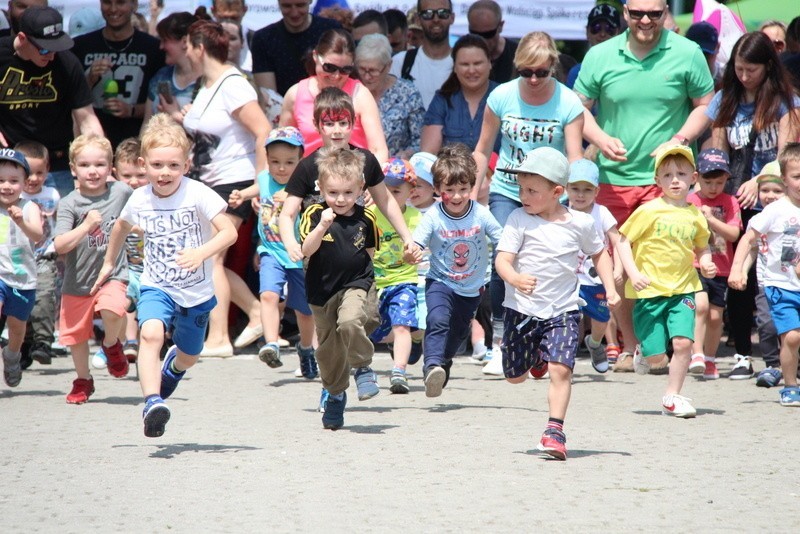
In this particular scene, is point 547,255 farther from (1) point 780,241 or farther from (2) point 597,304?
(2) point 597,304

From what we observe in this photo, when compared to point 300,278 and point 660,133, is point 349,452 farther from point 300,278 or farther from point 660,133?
point 660,133

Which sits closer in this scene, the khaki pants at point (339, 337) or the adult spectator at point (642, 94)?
the khaki pants at point (339, 337)

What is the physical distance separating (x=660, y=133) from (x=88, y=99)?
4.73 metres

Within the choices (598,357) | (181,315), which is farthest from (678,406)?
(181,315)

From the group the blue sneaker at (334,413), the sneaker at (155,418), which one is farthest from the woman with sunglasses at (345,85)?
the sneaker at (155,418)

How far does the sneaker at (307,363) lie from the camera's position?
379 inches

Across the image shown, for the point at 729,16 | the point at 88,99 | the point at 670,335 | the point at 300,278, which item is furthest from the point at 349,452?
the point at 729,16

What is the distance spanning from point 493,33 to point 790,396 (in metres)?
4.89

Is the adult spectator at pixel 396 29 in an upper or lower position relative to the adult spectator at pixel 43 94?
upper

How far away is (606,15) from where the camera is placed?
11.9 m

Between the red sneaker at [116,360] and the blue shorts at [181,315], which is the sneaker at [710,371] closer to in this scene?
the blue shorts at [181,315]

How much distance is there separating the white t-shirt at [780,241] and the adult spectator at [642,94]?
1.08 metres

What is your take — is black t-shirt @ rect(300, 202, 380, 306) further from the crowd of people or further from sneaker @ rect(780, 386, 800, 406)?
sneaker @ rect(780, 386, 800, 406)

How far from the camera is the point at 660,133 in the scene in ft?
32.7
